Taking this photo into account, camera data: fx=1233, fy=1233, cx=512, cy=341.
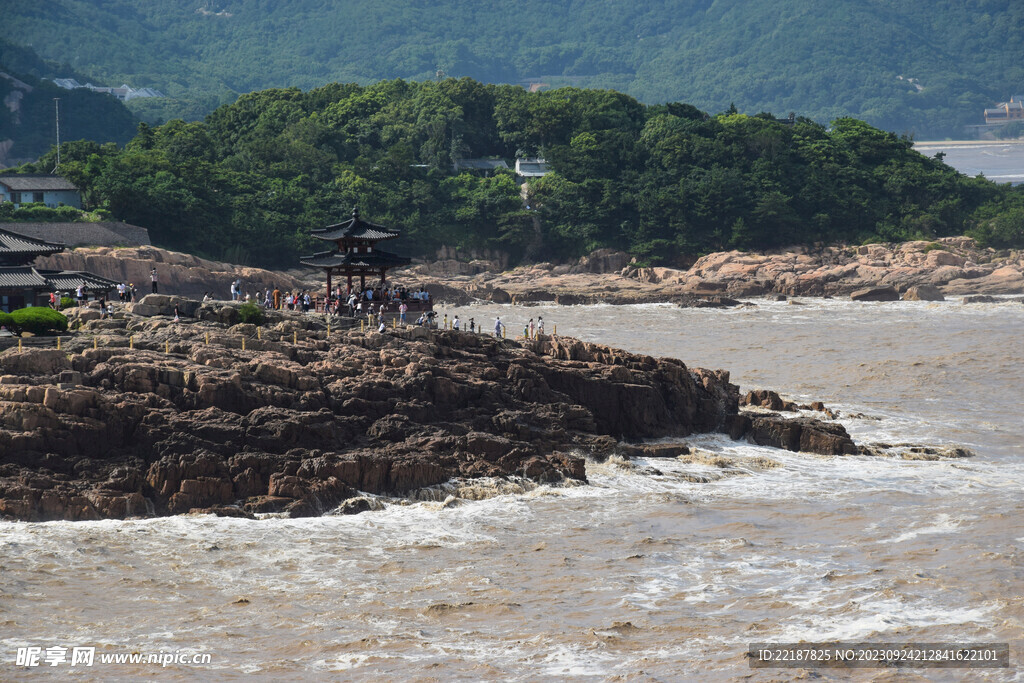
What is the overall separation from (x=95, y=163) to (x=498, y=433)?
232ft

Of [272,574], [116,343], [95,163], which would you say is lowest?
[272,574]

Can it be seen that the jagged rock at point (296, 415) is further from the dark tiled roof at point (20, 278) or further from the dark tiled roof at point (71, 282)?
the dark tiled roof at point (71, 282)

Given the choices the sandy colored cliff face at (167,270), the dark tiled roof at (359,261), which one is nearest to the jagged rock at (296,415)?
the dark tiled roof at (359,261)

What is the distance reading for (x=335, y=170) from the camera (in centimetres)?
11881

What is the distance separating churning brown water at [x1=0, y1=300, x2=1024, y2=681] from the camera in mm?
26750

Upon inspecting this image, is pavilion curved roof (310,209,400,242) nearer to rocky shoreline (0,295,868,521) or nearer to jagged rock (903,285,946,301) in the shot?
rocky shoreline (0,295,868,521)

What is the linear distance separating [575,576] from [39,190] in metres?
81.2

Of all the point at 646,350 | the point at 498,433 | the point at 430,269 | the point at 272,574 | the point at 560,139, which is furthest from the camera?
the point at 560,139

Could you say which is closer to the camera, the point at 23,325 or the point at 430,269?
the point at 23,325

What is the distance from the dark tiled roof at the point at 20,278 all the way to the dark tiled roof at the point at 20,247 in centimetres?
63

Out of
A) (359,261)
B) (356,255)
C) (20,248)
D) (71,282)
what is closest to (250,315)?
(359,261)

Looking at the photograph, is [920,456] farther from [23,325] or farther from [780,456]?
[23,325]

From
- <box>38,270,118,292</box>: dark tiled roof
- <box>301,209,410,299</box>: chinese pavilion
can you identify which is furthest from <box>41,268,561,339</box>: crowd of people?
<box>301,209,410,299</box>: chinese pavilion

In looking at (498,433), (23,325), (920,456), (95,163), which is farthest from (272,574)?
(95,163)
